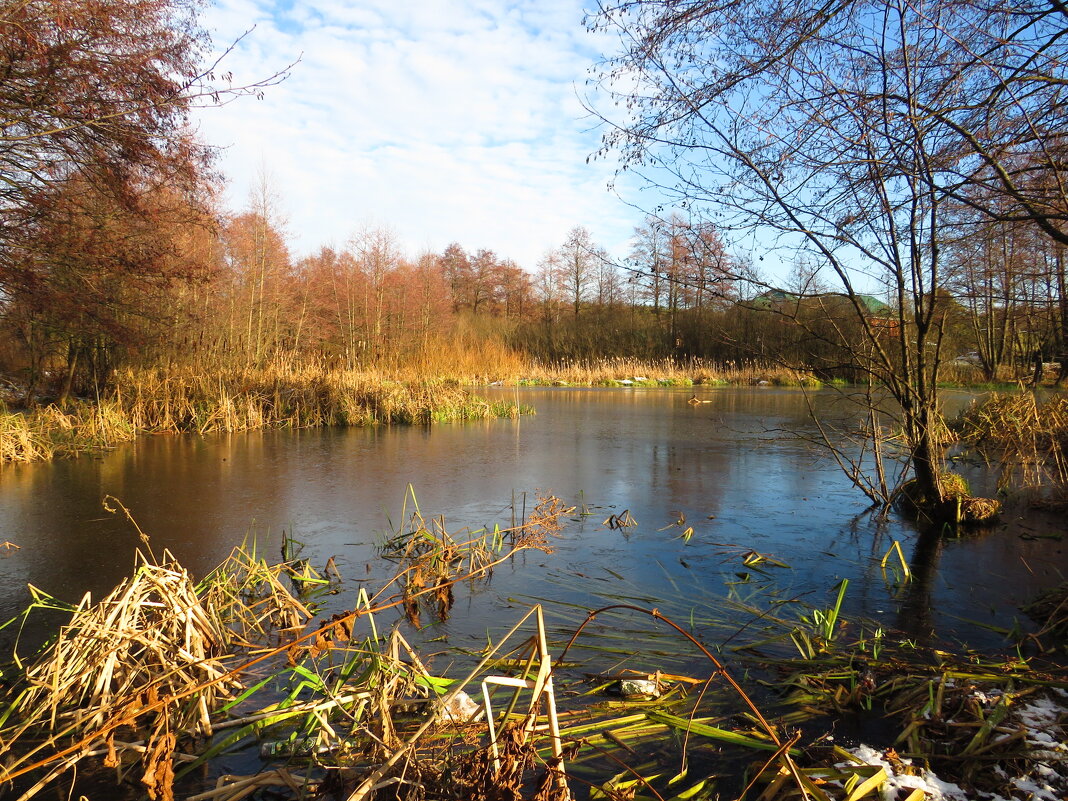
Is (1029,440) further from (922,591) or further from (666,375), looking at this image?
(666,375)

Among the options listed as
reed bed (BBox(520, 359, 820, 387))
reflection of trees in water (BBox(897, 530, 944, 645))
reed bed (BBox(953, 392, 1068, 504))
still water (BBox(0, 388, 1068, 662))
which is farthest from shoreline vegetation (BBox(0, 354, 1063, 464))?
reed bed (BBox(520, 359, 820, 387))

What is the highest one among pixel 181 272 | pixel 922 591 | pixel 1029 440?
pixel 181 272

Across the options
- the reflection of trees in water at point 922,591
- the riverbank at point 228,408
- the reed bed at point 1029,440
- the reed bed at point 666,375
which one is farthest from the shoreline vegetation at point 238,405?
the reed bed at point 666,375

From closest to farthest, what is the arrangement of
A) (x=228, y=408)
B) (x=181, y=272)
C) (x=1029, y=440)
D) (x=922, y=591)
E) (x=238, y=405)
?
(x=922, y=591) → (x=1029, y=440) → (x=181, y=272) → (x=228, y=408) → (x=238, y=405)

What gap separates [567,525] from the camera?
17.3 ft

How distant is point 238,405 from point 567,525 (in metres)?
8.10

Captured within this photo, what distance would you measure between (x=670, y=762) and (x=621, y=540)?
8.88 ft

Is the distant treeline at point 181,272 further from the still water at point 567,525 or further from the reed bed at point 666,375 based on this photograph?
the reed bed at point 666,375

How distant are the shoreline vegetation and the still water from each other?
1.80 ft

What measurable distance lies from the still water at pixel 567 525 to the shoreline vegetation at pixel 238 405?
0.55 meters

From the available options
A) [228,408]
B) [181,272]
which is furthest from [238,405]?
[181,272]

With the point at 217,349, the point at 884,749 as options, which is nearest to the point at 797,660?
the point at 884,749

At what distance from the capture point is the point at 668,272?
4.89 metres

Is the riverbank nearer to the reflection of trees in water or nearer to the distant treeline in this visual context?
the distant treeline
